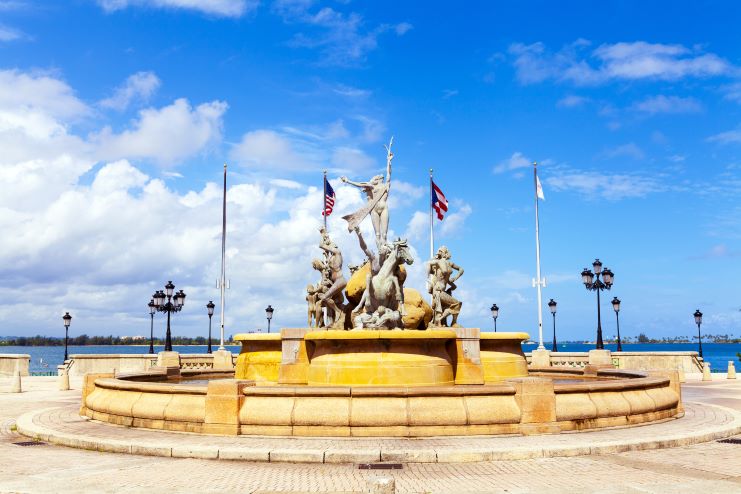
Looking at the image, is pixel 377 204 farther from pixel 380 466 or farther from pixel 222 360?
pixel 222 360

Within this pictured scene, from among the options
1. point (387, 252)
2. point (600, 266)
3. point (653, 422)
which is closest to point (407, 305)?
point (387, 252)

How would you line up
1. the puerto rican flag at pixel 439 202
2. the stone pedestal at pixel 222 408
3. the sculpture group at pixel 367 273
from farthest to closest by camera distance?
the puerto rican flag at pixel 439 202
the sculpture group at pixel 367 273
the stone pedestal at pixel 222 408

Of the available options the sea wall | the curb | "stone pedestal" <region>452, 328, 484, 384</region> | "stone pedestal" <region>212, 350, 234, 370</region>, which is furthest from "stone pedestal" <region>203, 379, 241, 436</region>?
the sea wall

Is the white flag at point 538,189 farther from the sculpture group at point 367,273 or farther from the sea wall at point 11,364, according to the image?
the sea wall at point 11,364

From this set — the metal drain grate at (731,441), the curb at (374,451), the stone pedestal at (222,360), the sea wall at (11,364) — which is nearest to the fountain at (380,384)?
the curb at (374,451)

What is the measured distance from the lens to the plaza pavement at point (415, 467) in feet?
28.0

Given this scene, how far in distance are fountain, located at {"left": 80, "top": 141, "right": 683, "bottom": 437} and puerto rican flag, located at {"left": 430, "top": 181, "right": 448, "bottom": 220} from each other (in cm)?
982

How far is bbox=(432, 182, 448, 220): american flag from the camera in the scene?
97.7ft

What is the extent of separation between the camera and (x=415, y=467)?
972cm

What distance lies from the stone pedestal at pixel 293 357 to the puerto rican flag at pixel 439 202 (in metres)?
14.5

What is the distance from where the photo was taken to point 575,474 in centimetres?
920

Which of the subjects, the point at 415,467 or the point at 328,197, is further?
the point at 328,197

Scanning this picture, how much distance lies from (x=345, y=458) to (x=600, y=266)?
27.7 metres

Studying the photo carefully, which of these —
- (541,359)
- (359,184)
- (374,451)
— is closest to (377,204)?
(359,184)
